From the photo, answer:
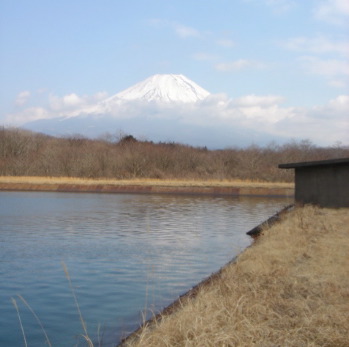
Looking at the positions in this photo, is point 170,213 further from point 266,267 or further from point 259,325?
point 259,325

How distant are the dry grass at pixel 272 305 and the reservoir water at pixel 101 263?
1605 mm

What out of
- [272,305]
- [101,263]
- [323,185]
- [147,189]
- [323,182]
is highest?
[323,182]

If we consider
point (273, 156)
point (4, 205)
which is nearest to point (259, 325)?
point (4, 205)

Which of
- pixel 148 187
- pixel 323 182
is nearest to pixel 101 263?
pixel 323 182

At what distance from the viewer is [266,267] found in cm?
941

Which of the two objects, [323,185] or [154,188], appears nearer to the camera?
[323,185]

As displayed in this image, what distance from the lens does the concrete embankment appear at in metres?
44.1

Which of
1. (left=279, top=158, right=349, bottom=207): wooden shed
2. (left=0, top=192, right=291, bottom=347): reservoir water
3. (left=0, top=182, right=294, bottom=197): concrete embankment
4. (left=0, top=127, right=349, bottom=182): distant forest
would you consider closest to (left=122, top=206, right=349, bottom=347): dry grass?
(left=0, top=192, right=291, bottom=347): reservoir water

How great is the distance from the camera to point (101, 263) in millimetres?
13617

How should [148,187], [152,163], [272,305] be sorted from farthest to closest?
1. [152,163]
2. [148,187]
3. [272,305]

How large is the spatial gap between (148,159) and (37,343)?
50499mm

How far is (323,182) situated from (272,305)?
14198 millimetres

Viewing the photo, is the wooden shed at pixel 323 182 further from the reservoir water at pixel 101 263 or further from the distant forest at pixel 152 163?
the distant forest at pixel 152 163

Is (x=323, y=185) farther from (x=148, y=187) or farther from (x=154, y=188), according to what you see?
(x=148, y=187)
